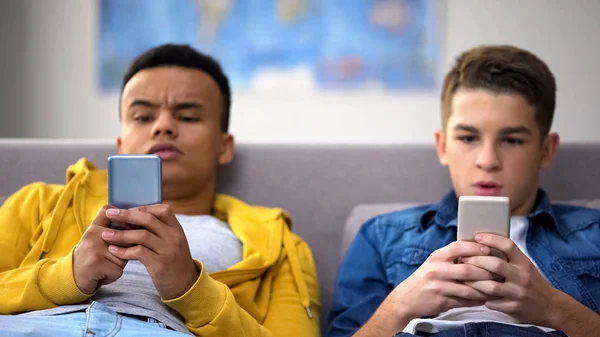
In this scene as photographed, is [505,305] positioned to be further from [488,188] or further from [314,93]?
[314,93]

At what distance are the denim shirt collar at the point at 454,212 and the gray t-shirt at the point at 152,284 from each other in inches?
17.6

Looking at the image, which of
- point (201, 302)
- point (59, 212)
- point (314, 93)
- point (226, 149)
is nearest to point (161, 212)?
point (201, 302)

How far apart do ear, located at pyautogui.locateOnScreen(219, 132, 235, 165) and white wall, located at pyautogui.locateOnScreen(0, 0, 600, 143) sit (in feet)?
4.22

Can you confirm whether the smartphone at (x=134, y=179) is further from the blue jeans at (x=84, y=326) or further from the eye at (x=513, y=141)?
the eye at (x=513, y=141)

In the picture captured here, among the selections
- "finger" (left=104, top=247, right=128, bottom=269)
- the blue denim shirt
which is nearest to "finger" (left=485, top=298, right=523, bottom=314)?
the blue denim shirt

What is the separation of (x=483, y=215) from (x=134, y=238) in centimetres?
55

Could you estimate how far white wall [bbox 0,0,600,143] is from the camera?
312cm

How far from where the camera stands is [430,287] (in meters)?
1.14

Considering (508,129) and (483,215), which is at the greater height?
(508,129)

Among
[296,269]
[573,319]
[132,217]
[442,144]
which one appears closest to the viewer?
[132,217]

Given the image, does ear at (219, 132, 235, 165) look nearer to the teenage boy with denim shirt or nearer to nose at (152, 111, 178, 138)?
nose at (152, 111, 178, 138)

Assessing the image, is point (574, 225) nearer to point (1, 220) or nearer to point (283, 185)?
point (283, 185)

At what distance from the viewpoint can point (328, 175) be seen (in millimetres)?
1765

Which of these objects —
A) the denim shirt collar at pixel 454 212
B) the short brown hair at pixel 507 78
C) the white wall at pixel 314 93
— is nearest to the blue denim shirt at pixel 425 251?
the denim shirt collar at pixel 454 212
